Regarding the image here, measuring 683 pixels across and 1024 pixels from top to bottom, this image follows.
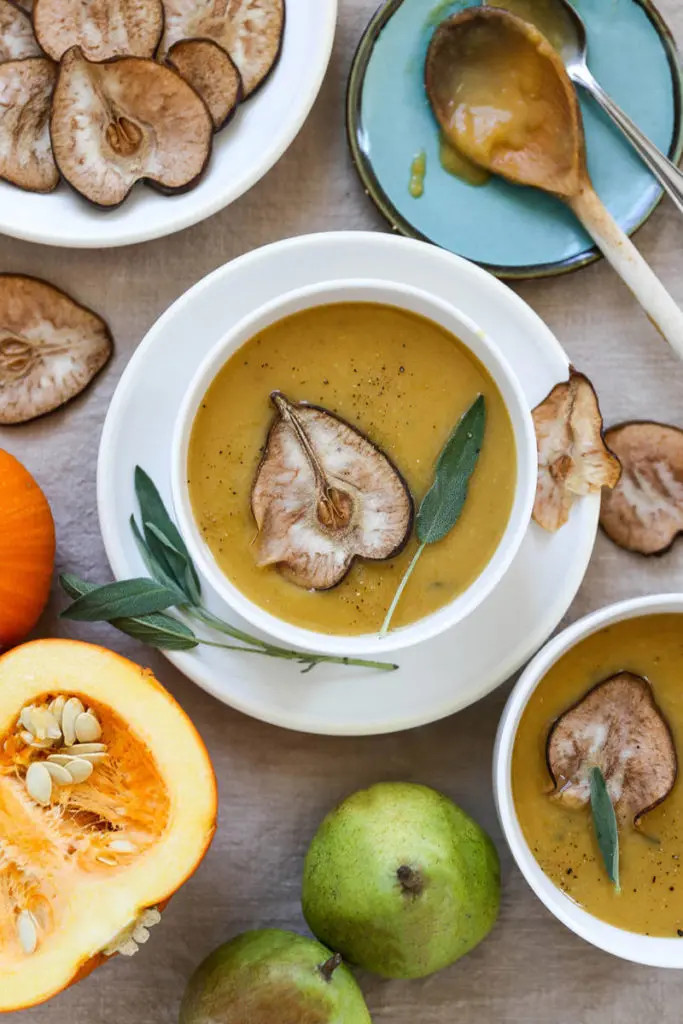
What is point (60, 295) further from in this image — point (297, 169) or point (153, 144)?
point (297, 169)

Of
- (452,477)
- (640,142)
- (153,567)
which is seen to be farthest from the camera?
(640,142)

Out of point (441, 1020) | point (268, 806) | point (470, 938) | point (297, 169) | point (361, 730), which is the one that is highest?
point (297, 169)

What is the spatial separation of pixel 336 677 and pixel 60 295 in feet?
1.89

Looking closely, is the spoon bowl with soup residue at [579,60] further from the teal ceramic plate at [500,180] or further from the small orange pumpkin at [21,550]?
the small orange pumpkin at [21,550]

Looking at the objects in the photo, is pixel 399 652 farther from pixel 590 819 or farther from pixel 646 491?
pixel 646 491

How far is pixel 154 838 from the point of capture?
107 centimetres

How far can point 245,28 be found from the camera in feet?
3.93

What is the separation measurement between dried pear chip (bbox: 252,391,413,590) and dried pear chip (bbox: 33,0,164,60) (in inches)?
19.2

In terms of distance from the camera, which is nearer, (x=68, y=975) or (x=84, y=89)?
(x=68, y=975)

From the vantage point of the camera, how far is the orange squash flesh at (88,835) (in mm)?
1040

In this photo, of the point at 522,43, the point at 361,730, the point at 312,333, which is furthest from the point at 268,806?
the point at 522,43

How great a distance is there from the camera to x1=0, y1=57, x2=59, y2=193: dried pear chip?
1186 mm

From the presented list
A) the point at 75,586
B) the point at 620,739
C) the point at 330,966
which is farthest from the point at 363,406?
the point at 330,966

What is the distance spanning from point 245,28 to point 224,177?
176mm
